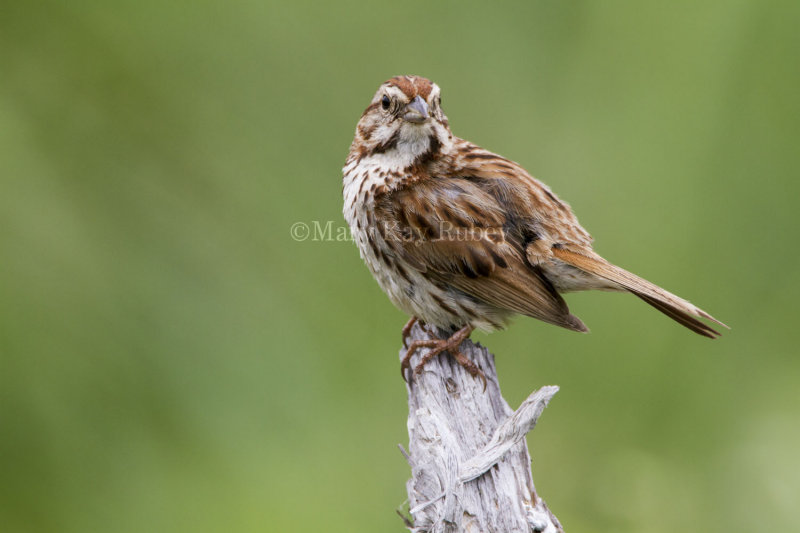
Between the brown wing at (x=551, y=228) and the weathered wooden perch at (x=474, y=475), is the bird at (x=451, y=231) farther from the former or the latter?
the weathered wooden perch at (x=474, y=475)

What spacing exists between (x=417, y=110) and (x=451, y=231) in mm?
397

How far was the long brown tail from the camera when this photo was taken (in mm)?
2422

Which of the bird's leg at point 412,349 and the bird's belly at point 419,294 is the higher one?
the bird's belly at point 419,294

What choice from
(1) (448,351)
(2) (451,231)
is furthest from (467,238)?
(1) (448,351)

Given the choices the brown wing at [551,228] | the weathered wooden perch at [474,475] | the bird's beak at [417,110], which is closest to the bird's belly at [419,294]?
the brown wing at [551,228]

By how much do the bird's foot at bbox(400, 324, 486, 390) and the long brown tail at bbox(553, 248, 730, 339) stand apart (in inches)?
15.9

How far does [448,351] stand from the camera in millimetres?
2654

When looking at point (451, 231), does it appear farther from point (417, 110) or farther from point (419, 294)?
point (417, 110)

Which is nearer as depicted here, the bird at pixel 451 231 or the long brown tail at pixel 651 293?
the long brown tail at pixel 651 293

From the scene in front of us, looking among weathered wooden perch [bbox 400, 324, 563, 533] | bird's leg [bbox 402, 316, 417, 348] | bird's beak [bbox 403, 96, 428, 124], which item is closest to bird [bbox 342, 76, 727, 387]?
bird's beak [bbox 403, 96, 428, 124]

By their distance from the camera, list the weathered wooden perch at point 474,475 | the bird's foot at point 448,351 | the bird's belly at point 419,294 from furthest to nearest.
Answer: the bird's belly at point 419,294, the bird's foot at point 448,351, the weathered wooden perch at point 474,475

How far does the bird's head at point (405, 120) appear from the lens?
104 inches

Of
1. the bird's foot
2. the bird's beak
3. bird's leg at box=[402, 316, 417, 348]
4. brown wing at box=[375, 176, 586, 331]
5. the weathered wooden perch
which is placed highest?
the bird's beak

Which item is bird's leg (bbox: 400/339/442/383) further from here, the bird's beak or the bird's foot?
the bird's beak
